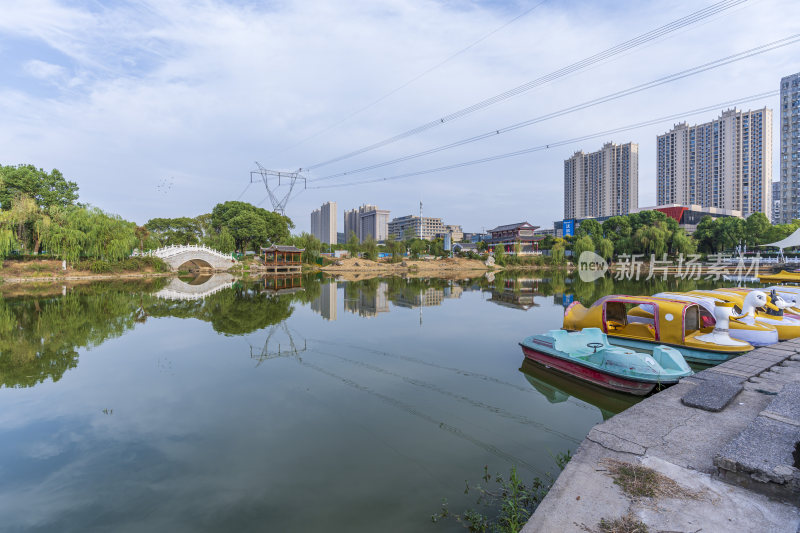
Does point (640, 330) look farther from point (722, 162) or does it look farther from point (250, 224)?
point (722, 162)

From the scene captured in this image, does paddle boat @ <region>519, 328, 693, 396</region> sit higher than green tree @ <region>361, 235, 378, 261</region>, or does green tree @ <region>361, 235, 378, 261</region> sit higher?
green tree @ <region>361, 235, 378, 261</region>

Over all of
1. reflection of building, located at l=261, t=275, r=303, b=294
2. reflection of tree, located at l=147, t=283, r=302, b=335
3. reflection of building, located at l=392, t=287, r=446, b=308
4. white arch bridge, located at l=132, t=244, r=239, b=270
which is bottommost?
reflection of building, located at l=392, t=287, r=446, b=308

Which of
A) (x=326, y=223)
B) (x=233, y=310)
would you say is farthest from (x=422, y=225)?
(x=233, y=310)

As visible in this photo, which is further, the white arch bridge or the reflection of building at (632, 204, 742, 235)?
the reflection of building at (632, 204, 742, 235)

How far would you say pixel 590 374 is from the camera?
285 inches

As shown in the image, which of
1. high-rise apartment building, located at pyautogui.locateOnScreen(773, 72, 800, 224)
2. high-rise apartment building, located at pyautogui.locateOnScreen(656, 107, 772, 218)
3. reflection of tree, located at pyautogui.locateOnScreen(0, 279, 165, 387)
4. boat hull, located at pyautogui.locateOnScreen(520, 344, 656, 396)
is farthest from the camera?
high-rise apartment building, located at pyautogui.locateOnScreen(656, 107, 772, 218)

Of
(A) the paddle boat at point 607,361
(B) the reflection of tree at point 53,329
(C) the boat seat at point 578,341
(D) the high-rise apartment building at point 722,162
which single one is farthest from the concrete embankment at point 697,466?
(D) the high-rise apartment building at point 722,162

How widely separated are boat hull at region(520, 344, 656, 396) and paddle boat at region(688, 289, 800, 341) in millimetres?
4405

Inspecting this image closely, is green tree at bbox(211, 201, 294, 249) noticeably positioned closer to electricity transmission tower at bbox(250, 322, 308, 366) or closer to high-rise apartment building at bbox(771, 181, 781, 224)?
electricity transmission tower at bbox(250, 322, 308, 366)

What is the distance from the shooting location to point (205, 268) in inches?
1906

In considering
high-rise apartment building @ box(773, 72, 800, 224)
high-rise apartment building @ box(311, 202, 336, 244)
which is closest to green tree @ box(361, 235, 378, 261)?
high-rise apartment building @ box(773, 72, 800, 224)

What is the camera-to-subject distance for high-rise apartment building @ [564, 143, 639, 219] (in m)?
93.7

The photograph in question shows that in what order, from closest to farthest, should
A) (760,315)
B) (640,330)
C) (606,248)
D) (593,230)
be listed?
1. (640,330)
2. (760,315)
3. (606,248)
4. (593,230)

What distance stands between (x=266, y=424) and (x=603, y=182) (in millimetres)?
109170
